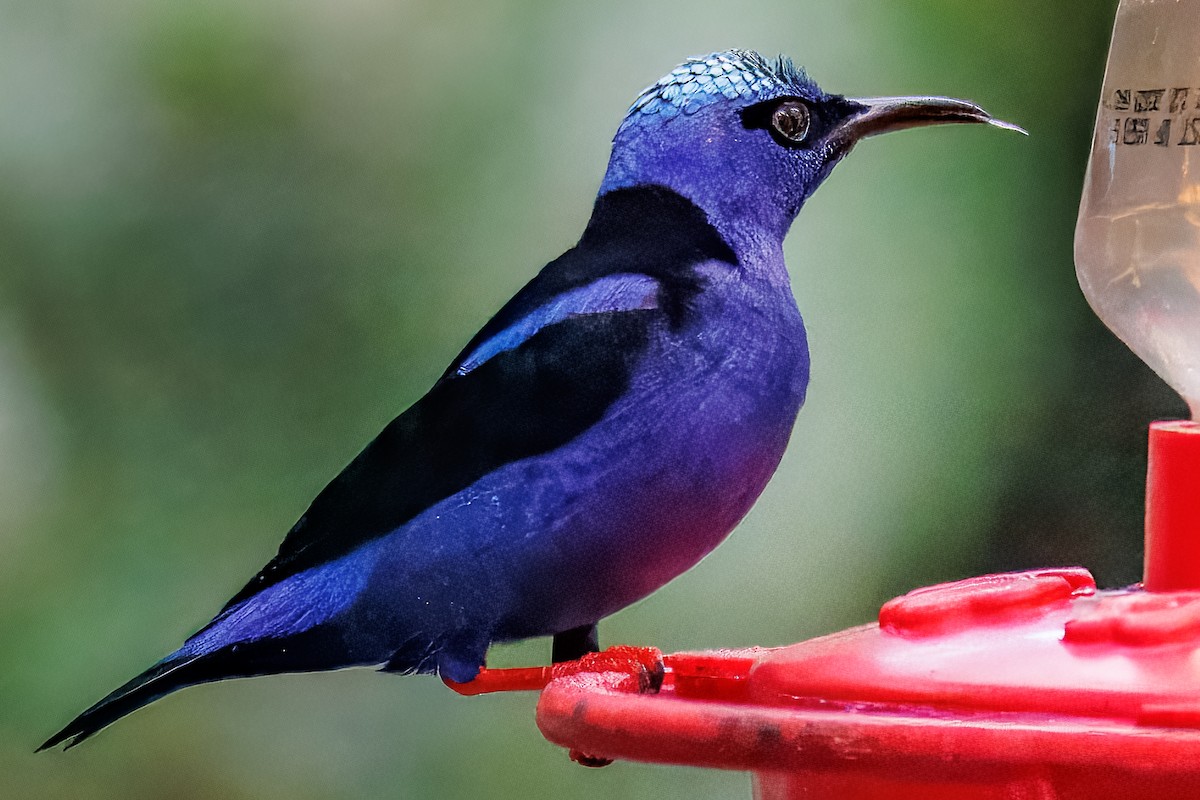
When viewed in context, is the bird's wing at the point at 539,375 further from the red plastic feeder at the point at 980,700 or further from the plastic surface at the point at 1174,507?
the plastic surface at the point at 1174,507

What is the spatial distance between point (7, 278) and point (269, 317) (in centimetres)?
37

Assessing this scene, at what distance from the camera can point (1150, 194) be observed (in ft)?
4.00

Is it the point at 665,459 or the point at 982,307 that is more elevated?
the point at 982,307

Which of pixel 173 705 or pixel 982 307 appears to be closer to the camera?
pixel 173 705

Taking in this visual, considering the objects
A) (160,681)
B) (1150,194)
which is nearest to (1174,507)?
(1150,194)

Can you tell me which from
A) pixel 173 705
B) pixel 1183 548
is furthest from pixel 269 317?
pixel 1183 548

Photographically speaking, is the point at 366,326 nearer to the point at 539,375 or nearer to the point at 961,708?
the point at 539,375

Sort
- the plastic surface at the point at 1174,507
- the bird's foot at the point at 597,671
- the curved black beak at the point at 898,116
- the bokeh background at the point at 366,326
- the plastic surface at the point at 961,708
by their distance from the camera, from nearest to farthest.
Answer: the plastic surface at the point at 961,708, the plastic surface at the point at 1174,507, the bird's foot at the point at 597,671, the curved black beak at the point at 898,116, the bokeh background at the point at 366,326

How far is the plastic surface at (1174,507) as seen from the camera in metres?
0.94

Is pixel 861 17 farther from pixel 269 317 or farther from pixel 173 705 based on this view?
pixel 173 705

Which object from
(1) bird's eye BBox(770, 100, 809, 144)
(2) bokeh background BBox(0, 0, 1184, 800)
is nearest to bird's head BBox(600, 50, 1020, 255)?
(1) bird's eye BBox(770, 100, 809, 144)

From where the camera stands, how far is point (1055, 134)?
2.22m

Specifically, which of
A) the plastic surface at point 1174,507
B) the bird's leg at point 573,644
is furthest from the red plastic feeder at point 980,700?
the bird's leg at point 573,644

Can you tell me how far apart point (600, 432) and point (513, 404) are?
0.08m
